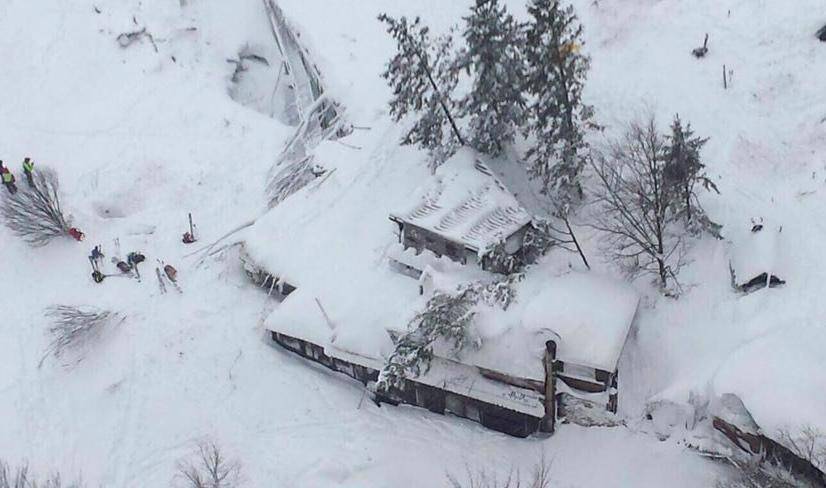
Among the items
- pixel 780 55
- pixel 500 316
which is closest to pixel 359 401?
Answer: pixel 500 316

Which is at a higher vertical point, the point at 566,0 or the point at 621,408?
the point at 566,0

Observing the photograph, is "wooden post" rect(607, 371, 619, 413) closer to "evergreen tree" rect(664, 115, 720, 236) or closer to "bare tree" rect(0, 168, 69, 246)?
"evergreen tree" rect(664, 115, 720, 236)

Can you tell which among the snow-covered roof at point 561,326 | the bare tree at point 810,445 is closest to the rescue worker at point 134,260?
the snow-covered roof at point 561,326

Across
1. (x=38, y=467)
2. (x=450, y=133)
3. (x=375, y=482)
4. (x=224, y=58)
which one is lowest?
(x=38, y=467)

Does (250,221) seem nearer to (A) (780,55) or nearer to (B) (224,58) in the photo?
(B) (224,58)

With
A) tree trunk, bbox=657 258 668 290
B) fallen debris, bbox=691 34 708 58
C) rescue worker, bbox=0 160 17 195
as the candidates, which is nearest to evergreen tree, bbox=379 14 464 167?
tree trunk, bbox=657 258 668 290

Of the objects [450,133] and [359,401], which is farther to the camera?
[450,133]

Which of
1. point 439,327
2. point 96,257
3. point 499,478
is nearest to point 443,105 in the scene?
point 439,327

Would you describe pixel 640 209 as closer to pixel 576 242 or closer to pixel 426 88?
pixel 576 242

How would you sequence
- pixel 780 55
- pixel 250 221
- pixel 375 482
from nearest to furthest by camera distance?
1. pixel 375 482
2. pixel 780 55
3. pixel 250 221
